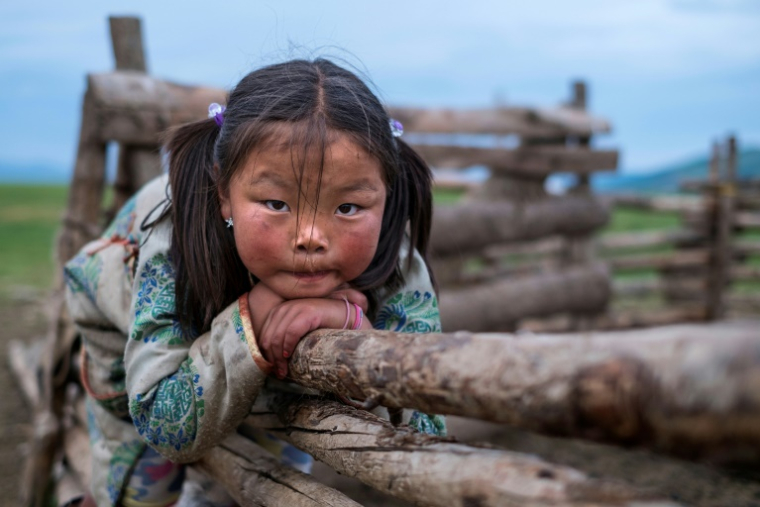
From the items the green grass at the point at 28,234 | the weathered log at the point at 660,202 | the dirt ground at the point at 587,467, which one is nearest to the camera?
the dirt ground at the point at 587,467

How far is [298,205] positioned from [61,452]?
234 centimetres

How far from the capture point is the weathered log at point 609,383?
0.66 meters

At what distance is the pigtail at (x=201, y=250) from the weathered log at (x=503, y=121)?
2.55m

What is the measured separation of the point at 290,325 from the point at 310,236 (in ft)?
0.54

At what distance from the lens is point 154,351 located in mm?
1517

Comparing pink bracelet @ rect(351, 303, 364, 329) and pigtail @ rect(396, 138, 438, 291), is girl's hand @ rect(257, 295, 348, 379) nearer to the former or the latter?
pink bracelet @ rect(351, 303, 364, 329)

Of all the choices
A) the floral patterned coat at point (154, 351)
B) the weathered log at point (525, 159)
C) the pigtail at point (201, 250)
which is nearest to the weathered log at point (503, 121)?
the weathered log at point (525, 159)

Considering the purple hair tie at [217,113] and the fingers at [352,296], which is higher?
the purple hair tie at [217,113]

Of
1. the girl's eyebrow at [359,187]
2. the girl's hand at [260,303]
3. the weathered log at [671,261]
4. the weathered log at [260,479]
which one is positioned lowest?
the weathered log at [671,261]

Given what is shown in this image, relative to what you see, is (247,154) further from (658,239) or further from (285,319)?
(658,239)

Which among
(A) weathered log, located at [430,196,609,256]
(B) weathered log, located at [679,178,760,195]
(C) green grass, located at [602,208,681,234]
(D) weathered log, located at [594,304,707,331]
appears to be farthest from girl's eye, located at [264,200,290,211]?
(C) green grass, located at [602,208,681,234]

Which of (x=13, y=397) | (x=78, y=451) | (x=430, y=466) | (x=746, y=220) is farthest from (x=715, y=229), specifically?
(x=430, y=466)

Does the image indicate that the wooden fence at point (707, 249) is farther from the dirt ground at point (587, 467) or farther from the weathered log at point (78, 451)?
the weathered log at point (78, 451)

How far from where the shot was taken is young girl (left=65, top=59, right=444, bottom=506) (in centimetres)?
138
